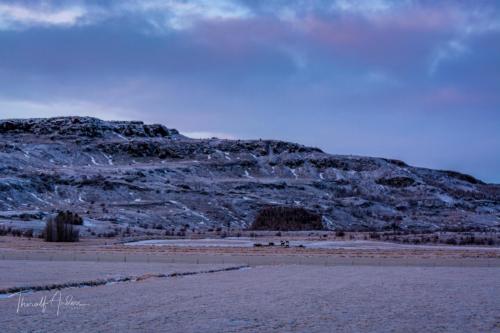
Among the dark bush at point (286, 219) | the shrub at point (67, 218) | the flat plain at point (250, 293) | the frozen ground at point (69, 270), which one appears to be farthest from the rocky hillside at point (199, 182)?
the flat plain at point (250, 293)

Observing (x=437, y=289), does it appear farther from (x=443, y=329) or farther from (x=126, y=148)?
(x=126, y=148)

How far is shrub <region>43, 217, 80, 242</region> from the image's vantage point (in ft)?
172

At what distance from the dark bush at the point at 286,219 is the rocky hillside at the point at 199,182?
84.8 inches

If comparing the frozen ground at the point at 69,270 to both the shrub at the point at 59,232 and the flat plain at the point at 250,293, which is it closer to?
the flat plain at the point at 250,293

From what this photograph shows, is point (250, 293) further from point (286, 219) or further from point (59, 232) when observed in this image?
point (286, 219)

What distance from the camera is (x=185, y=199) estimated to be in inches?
3337

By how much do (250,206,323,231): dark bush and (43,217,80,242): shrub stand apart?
2432 cm

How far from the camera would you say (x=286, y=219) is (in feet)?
251

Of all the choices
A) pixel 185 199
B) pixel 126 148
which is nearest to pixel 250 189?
pixel 185 199

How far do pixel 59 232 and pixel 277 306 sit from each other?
3748cm

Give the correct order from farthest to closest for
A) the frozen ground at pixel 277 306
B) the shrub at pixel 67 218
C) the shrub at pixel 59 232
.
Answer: the shrub at pixel 67 218 < the shrub at pixel 59 232 < the frozen ground at pixel 277 306

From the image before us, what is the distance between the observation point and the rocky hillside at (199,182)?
7931 cm

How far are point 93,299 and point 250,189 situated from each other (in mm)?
75991

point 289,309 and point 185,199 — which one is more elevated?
point 185,199
